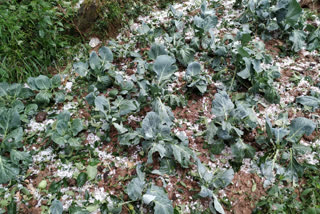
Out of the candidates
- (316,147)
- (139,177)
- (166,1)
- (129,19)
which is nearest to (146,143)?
(139,177)

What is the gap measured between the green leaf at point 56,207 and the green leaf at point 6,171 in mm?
560

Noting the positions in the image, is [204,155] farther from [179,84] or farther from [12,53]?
[12,53]

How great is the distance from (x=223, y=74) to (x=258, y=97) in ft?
1.84

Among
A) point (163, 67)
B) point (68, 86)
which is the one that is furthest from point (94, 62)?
point (163, 67)

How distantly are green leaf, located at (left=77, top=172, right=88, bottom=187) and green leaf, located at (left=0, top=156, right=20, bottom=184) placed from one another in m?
0.59

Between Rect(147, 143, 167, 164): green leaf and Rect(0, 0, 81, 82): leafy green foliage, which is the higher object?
Rect(0, 0, 81, 82): leafy green foliage

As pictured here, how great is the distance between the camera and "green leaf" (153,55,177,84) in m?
3.09

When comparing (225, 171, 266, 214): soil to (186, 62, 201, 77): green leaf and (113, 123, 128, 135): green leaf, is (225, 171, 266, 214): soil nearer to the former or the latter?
(113, 123, 128, 135): green leaf

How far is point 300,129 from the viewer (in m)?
2.68

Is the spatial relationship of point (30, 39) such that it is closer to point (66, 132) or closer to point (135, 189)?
point (66, 132)

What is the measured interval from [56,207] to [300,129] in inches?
99.3

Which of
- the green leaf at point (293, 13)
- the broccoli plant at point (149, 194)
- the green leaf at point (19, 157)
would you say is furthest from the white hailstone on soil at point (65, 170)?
the green leaf at point (293, 13)

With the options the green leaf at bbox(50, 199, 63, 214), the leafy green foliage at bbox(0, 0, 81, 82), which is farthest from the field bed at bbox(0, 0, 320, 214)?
the leafy green foliage at bbox(0, 0, 81, 82)

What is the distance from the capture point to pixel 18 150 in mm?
2758
